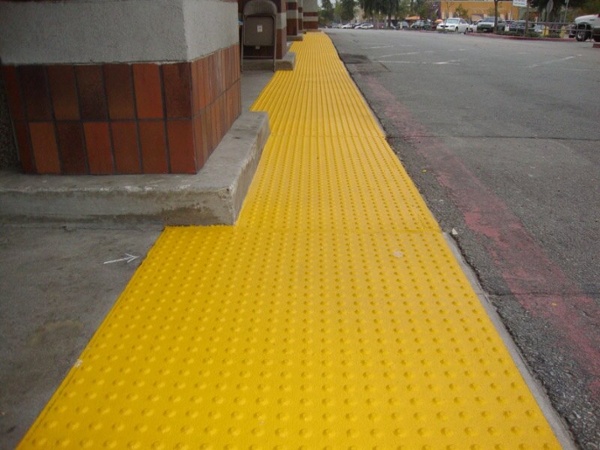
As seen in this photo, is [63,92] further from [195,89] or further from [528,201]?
[528,201]

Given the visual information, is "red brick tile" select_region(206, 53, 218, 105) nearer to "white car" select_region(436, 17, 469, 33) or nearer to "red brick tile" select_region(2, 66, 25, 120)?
"red brick tile" select_region(2, 66, 25, 120)

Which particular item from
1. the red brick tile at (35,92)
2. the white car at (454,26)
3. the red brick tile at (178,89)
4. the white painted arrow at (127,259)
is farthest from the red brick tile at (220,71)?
the white car at (454,26)

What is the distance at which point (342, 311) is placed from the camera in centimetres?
212

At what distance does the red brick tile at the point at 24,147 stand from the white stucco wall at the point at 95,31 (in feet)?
1.11

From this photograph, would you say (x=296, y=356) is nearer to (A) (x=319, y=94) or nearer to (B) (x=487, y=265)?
(B) (x=487, y=265)

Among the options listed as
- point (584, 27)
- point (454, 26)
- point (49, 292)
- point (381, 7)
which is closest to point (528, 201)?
point (49, 292)

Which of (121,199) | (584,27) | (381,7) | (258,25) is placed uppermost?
(381,7)

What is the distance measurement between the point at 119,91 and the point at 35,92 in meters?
0.44

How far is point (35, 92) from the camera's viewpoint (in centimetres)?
275

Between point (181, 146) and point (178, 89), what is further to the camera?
point (181, 146)

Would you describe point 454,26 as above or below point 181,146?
above

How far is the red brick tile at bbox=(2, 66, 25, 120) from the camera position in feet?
8.97

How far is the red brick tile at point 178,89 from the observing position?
108 inches

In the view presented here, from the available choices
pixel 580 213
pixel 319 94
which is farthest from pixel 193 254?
pixel 319 94
